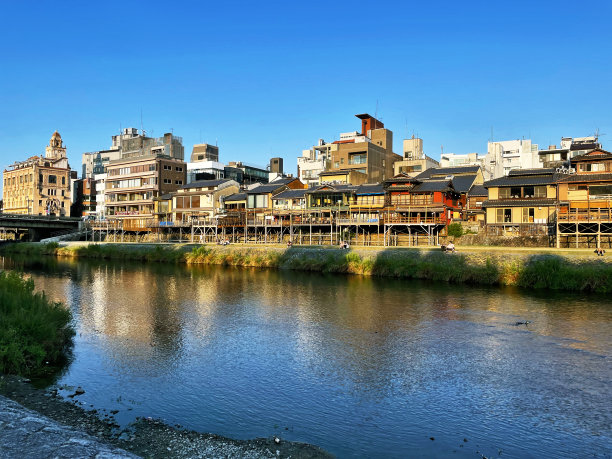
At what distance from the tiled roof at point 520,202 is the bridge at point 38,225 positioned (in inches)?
3273

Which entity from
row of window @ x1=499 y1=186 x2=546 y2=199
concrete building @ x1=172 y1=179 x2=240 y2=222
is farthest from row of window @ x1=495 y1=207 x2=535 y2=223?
concrete building @ x1=172 y1=179 x2=240 y2=222

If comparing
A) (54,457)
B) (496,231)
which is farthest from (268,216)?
(54,457)

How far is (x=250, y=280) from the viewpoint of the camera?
48.7m

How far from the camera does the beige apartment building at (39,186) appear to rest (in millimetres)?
119875

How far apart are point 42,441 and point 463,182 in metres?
77.9

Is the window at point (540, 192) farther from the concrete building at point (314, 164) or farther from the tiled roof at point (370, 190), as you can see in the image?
the concrete building at point (314, 164)

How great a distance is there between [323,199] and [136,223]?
4952 cm

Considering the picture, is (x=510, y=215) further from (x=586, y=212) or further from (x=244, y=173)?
(x=244, y=173)

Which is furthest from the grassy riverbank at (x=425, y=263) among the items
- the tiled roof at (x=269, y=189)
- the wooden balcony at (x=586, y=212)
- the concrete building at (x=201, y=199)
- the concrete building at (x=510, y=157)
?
the concrete building at (x=510, y=157)

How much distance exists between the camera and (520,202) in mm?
62969

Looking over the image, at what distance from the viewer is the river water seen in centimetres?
1388

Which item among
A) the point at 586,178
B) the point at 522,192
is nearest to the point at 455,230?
the point at 522,192

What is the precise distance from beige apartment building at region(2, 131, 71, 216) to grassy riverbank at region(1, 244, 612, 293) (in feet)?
193

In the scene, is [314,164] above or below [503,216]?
above
